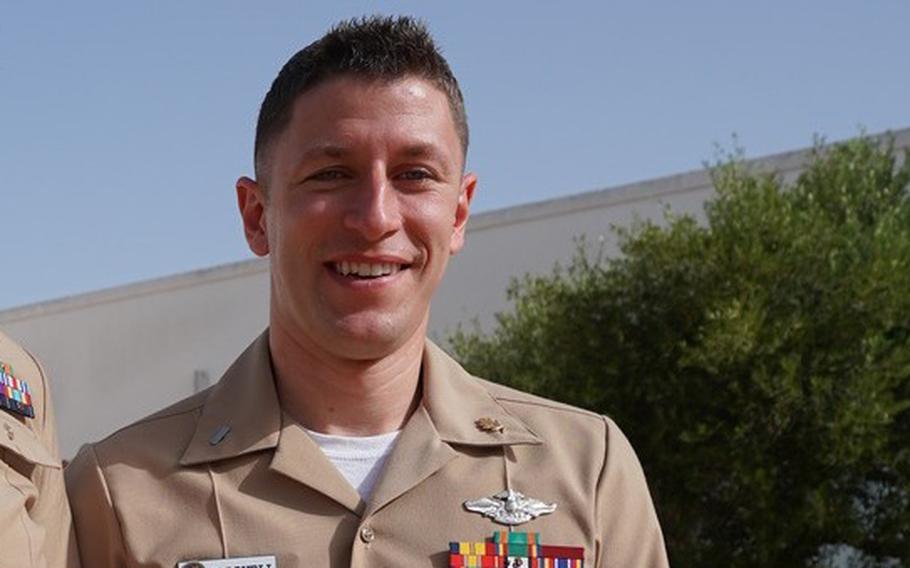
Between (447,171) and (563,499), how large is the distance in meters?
0.66

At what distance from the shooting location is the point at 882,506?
39.5ft

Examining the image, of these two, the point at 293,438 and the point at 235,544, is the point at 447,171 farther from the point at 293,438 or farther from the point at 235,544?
A: the point at 235,544

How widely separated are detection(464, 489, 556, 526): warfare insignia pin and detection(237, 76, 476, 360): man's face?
34 cm

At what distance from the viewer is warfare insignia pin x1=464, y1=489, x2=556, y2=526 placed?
9.93ft

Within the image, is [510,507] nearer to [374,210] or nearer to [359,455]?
[359,455]

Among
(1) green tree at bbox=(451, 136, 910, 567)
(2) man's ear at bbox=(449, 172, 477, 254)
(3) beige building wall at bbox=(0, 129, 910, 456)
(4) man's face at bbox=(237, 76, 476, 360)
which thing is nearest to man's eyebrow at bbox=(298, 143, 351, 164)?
(4) man's face at bbox=(237, 76, 476, 360)

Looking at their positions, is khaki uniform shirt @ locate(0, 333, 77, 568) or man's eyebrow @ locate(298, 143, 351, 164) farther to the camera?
man's eyebrow @ locate(298, 143, 351, 164)

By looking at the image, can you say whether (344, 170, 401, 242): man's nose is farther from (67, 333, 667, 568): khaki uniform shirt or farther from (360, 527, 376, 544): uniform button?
(360, 527, 376, 544): uniform button

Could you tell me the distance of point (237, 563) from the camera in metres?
2.88

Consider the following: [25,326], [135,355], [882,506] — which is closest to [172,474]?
[882,506]

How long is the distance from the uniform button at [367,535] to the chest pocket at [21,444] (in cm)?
55

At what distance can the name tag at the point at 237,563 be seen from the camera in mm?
2873

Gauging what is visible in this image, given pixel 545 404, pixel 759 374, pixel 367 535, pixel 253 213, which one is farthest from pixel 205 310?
pixel 367 535

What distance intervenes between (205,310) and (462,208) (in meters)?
19.3
